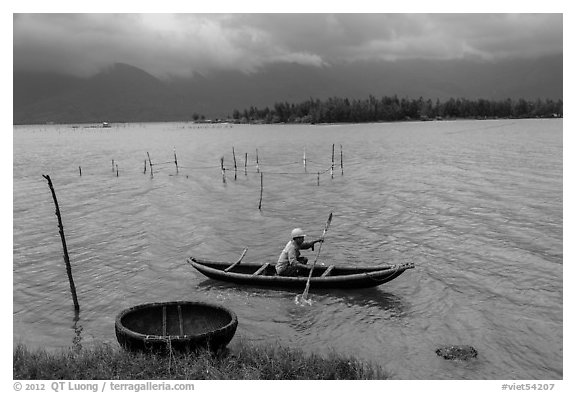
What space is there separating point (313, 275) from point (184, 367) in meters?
8.97

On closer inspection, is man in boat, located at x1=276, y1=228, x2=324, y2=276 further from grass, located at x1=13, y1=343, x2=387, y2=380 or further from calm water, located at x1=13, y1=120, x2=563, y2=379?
grass, located at x1=13, y1=343, x2=387, y2=380

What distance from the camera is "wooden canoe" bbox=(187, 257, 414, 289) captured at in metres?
17.6

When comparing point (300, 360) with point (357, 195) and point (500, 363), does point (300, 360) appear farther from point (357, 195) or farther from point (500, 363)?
point (357, 195)

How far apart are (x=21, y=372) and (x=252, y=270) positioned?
1019 centimetres

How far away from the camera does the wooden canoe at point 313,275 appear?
17.6 m

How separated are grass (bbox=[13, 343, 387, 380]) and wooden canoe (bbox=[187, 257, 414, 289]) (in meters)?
6.19

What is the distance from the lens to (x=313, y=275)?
19.0 meters

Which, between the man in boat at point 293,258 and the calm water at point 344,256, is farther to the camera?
the man in boat at point 293,258

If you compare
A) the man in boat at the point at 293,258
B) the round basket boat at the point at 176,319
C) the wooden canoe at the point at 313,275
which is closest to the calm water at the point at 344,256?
the wooden canoe at the point at 313,275

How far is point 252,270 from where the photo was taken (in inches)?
781

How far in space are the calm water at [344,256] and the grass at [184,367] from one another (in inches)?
92.4

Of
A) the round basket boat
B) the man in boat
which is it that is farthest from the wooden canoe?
the round basket boat

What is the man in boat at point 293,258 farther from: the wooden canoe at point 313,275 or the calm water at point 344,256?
the calm water at point 344,256

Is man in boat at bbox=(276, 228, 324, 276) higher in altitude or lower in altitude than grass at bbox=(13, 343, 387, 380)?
higher
